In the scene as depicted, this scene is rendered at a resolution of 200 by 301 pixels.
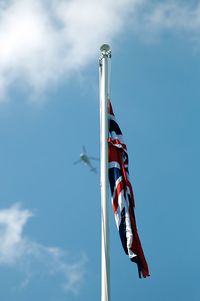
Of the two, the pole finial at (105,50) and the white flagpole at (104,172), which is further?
the pole finial at (105,50)

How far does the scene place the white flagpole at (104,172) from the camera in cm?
1627

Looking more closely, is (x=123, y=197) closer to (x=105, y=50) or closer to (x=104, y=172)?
(x=104, y=172)

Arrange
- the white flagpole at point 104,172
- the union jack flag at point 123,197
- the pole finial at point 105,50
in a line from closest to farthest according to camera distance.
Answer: the white flagpole at point 104,172 → the union jack flag at point 123,197 → the pole finial at point 105,50

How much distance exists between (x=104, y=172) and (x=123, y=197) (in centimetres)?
111

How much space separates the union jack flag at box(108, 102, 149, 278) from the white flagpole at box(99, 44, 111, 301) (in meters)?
0.70

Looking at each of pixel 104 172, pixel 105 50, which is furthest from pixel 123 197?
pixel 105 50

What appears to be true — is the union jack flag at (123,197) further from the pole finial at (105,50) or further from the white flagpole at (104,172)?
the pole finial at (105,50)

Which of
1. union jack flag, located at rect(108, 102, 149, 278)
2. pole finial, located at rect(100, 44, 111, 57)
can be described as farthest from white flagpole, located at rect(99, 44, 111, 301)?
union jack flag, located at rect(108, 102, 149, 278)

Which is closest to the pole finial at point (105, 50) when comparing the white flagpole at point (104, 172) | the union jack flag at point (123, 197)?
the white flagpole at point (104, 172)

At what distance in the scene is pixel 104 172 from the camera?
58.2 ft

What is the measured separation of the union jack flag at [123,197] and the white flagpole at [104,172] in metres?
0.70

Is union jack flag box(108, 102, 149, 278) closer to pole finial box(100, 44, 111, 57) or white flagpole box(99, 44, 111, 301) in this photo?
white flagpole box(99, 44, 111, 301)

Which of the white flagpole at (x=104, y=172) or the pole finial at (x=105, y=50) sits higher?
the pole finial at (x=105, y=50)

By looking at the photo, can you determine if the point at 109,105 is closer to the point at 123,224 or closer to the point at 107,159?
the point at 107,159
